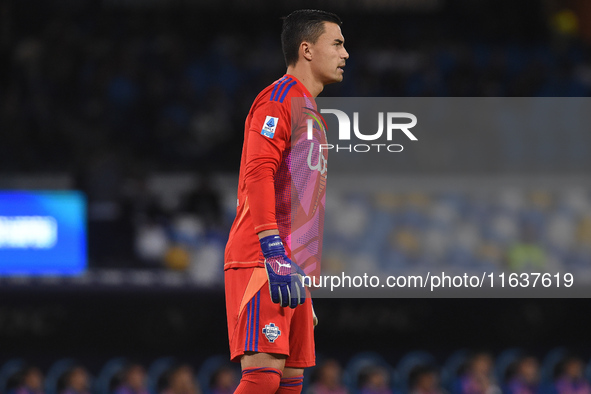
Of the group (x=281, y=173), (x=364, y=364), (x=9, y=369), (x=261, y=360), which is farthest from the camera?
(x=364, y=364)

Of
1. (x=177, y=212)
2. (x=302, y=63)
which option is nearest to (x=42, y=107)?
(x=177, y=212)

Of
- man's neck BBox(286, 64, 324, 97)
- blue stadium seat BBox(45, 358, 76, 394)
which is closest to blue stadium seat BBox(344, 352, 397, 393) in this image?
blue stadium seat BBox(45, 358, 76, 394)

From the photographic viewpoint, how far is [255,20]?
15.3m

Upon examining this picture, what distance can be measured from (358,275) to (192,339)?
2.17m

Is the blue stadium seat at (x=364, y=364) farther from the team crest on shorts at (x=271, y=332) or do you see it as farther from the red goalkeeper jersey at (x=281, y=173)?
the team crest on shorts at (x=271, y=332)

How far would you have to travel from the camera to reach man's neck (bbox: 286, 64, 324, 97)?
418cm

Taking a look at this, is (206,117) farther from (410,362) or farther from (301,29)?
(301,29)

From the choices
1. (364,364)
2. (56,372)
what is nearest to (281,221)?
(364,364)

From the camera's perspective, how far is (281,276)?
145 inches

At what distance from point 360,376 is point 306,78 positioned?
6.55 m

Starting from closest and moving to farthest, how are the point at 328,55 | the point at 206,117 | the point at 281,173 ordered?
the point at 281,173 < the point at 328,55 < the point at 206,117

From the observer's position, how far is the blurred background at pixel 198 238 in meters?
9.71

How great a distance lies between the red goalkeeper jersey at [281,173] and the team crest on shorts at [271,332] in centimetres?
29

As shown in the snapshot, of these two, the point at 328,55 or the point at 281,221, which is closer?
the point at 281,221
